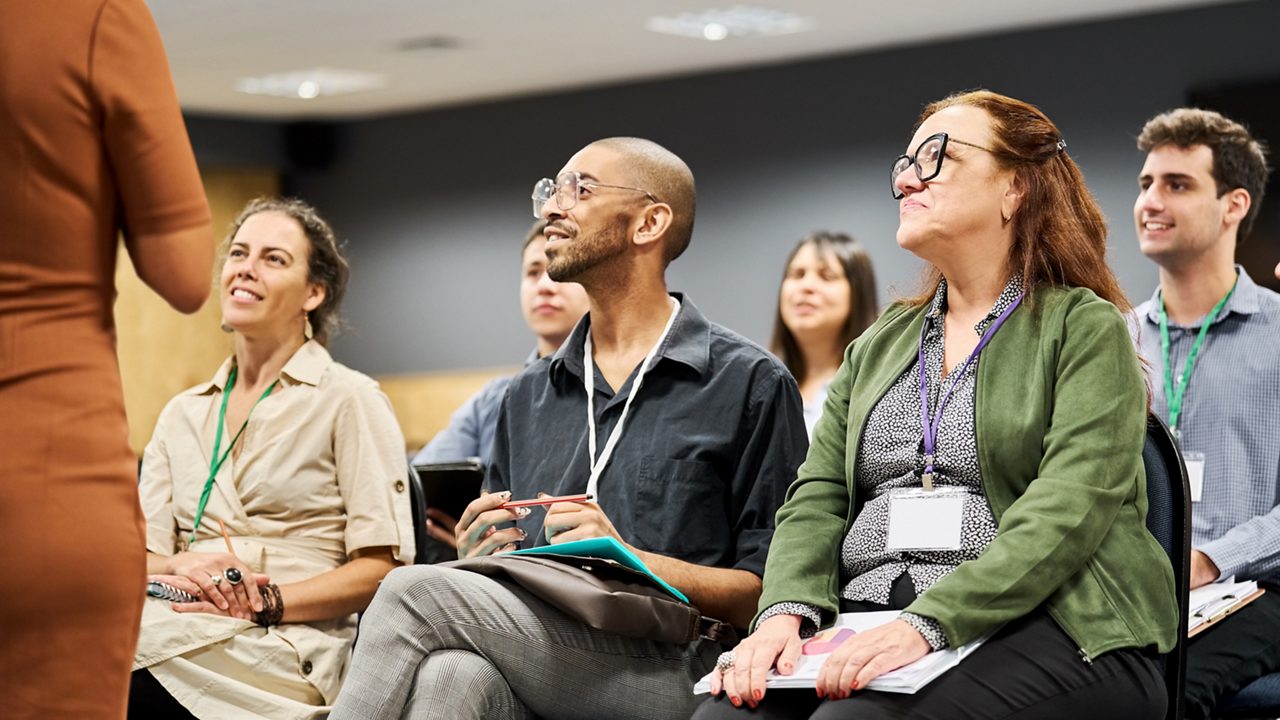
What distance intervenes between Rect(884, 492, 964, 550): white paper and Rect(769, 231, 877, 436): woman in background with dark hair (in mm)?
2645

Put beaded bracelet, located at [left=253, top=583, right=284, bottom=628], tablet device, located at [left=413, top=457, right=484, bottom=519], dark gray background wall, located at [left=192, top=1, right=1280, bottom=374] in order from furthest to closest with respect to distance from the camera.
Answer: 1. dark gray background wall, located at [left=192, top=1, right=1280, bottom=374]
2. tablet device, located at [left=413, top=457, right=484, bottom=519]
3. beaded bracelet, located at [left=253, top=583, right=284, bottom=628]

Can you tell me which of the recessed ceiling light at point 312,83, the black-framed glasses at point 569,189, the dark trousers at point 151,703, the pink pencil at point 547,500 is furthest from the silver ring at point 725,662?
the recessed ceiling light at point 312,83

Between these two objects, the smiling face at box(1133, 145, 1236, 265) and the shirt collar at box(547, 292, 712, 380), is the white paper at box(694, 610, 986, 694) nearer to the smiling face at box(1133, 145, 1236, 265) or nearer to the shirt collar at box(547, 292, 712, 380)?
the shirt collar at box(547, 292, 712, 380)

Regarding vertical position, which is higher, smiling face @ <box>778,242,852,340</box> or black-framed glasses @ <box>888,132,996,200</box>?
black-framed glasses @ <box>888,132,996,200</box>

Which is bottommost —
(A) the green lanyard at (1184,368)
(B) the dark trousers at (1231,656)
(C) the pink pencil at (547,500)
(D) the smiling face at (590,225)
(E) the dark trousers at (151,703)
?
(E) the dark trousers at (151,703)

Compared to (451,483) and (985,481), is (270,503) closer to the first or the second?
(451,483)

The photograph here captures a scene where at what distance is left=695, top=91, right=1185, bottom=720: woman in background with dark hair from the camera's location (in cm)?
187

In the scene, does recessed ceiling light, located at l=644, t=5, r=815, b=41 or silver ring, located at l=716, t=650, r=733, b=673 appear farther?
recessed ceiling light, located at l=644, t=5, r=815, b=41

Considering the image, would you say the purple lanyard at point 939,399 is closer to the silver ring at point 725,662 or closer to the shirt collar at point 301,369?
the silver ring at point 725,662

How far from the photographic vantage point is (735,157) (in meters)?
10.3

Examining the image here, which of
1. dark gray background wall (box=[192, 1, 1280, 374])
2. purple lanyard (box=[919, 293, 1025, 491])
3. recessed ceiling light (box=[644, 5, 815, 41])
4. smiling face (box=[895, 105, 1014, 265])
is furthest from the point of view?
recessed ceiling light (box=[644, 5, 815, 41])

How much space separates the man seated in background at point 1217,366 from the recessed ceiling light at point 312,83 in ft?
25.9

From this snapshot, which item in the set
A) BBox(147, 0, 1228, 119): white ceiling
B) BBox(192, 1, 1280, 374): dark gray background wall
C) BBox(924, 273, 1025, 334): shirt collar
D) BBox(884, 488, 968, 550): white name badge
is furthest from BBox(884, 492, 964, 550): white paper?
BBox(147, 0, 1228, 119): white ceiling

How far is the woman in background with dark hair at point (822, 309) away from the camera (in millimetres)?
4773
